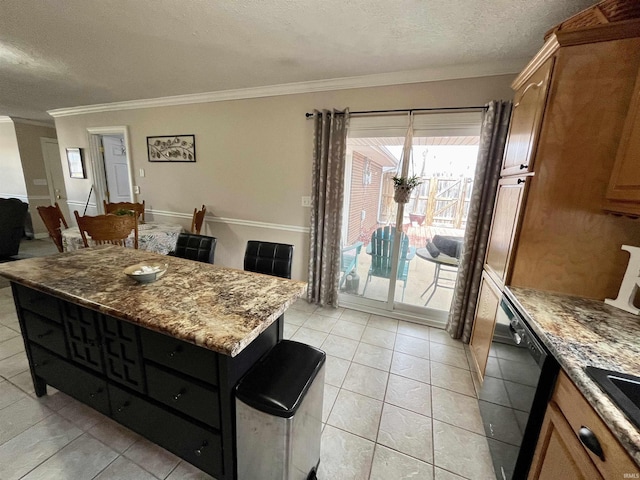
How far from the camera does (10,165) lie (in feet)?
17.8

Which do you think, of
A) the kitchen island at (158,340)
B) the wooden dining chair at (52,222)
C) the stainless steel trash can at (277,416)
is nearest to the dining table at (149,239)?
the wooden dining chair at (52,222)

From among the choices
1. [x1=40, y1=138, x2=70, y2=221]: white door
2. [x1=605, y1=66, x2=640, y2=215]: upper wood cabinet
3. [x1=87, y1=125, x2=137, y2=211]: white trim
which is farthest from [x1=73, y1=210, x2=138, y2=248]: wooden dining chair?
[x1=40, y1=138, x2=70, y2=221]: white door

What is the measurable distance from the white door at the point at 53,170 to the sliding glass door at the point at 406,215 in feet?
20.8

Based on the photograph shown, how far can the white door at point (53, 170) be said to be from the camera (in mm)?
5500

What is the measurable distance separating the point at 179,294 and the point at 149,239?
2.19 m

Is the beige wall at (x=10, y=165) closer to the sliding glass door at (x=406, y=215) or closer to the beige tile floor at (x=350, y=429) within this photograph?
the beige tile floor at (x=350, y=429)

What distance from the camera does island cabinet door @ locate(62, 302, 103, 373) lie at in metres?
1.23

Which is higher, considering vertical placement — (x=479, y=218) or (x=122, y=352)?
(x=479, y=218)

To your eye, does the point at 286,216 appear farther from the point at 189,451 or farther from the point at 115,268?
the point at 189,451

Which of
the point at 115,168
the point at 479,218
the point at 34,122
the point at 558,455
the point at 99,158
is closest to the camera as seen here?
the point at 558,455

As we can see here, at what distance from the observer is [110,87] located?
3.18m

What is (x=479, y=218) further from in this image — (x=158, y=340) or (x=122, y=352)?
(x=122, y=352)

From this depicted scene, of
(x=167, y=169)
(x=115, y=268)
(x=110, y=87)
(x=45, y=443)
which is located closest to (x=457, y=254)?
(x=115, y=268)

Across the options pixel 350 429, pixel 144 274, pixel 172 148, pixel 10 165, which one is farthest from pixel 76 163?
pixel 350 429
